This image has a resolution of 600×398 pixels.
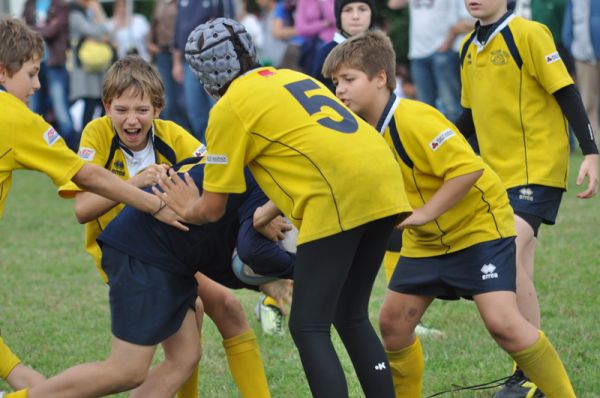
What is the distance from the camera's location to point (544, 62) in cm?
474

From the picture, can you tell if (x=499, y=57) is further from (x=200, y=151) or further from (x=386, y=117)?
(x=200, y=151)

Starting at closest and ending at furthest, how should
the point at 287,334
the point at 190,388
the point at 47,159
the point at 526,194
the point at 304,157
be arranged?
the point at 304,157 < the point at 47,159 < the point at 190,388 < the point at 526,194 < the point at 287,334

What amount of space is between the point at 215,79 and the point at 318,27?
6.83 meters

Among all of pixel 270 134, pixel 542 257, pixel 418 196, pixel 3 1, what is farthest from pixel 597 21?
pixel 3 1

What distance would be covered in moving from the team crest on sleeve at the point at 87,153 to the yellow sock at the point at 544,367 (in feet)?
5.93

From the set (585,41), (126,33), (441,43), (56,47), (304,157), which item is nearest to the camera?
(304,157)

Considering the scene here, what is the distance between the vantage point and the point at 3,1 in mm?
20594

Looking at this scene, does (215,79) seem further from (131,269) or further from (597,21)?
(597,21)

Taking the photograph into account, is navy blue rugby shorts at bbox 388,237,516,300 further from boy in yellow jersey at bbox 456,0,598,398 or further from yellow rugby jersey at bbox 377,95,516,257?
boy in yellow jersey at bbox 456,0,598,398

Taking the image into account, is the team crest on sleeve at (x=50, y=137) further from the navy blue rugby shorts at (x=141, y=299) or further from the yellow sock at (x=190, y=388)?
the yellow sock at (x=190, y=388)

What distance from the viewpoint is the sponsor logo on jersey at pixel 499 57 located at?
192 inches

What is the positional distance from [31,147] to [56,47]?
363 inches

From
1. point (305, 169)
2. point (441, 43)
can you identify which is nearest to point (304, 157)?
point (305, 169)

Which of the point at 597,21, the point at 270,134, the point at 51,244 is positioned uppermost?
the point at 270,134
